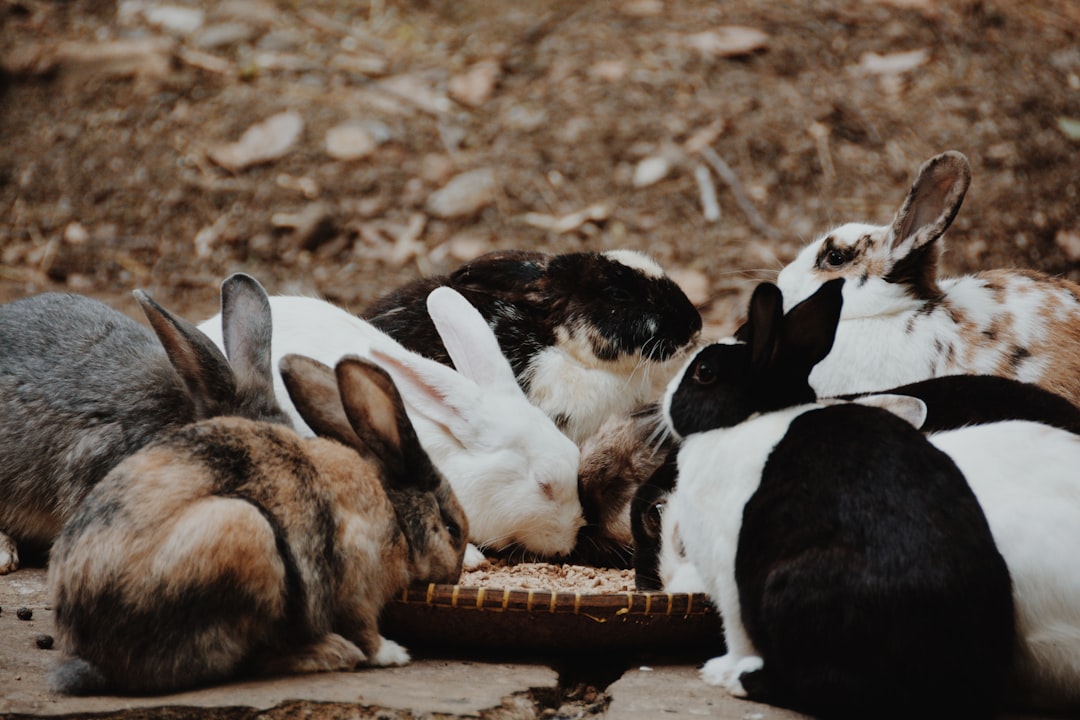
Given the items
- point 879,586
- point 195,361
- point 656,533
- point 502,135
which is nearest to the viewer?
point 879,586

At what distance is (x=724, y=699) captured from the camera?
2.65m

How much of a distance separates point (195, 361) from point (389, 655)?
100cm

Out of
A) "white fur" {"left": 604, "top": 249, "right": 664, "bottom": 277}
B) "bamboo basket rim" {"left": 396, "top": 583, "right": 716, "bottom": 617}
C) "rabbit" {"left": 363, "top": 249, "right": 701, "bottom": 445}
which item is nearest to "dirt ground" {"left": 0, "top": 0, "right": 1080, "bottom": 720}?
"white fur" {"left": 604, "top": 249, "right": 664, "bottom": 277}

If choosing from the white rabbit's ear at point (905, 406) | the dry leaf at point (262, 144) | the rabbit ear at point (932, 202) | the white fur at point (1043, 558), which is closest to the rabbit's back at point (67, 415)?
the white rabbit's ear at point (905, 406)

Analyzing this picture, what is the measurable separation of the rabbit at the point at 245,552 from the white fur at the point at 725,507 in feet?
2.09

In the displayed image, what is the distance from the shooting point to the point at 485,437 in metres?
3.77

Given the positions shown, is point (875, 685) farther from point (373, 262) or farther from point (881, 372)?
point (373, 262)

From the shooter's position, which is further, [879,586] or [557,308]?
[557,308]

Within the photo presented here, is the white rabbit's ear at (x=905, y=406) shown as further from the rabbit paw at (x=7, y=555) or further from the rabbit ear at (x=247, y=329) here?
the rabbit paw at (x=7, y=555)

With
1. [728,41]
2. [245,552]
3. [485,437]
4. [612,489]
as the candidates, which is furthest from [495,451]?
[728,41]

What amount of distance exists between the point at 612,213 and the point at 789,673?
432 centimetres

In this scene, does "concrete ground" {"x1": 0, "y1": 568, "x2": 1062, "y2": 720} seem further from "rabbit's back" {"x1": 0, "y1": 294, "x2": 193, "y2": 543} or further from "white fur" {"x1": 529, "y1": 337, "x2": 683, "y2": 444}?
"white fur" {"x1": 529, "y1": 337, "x2": 683, "y2": 444}

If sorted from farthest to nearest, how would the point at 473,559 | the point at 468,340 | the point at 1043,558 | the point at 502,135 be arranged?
the point at 502,135 → the point at 468,340 → the point at 473,559 → the point at 1043,558

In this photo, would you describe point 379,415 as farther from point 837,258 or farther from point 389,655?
point 837,258
